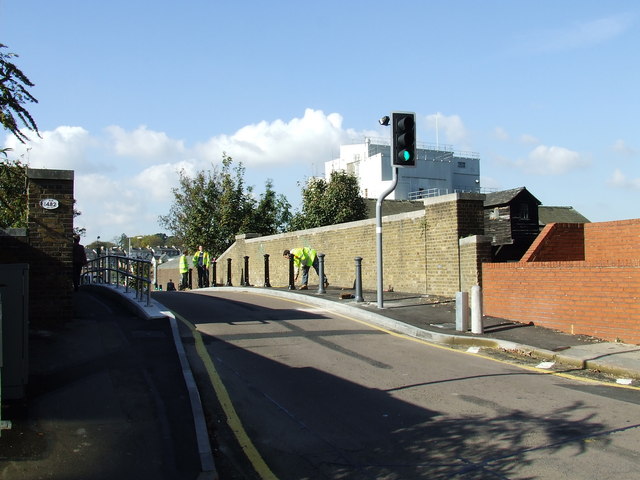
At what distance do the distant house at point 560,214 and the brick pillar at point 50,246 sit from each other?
153 ft

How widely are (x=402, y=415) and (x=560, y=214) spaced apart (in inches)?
2061

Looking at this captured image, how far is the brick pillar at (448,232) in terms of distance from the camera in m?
16.2

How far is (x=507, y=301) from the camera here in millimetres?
13727

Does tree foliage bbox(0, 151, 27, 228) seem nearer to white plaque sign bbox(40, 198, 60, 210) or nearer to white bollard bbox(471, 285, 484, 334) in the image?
white plaque sign bbox(40, 198, 60, 210)

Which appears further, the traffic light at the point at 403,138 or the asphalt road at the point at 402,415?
the traffic light at the point at 403,138

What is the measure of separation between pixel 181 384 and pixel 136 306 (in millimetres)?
5633

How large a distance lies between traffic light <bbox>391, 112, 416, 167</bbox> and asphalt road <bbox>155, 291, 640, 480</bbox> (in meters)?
4.86

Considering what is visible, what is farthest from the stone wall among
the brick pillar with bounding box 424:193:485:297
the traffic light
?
the brick pillar with bounding box 424:193:485:297

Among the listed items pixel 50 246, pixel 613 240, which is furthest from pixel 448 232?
pixel 50 246

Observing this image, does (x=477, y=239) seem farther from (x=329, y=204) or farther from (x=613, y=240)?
A: (x=329, y=204)

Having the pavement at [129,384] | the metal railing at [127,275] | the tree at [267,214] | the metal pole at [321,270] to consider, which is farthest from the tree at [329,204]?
the pavement at [129,384]

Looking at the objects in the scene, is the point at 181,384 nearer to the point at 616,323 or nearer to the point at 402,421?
the point at 402,421

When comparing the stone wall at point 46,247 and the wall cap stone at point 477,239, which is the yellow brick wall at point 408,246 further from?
the stone wall at point 46,247

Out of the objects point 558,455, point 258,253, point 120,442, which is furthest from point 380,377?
point 258,253
